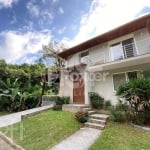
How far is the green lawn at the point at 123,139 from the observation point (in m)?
6.50

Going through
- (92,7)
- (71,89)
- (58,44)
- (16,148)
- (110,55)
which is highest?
(58,44)

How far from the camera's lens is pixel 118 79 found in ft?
43.6

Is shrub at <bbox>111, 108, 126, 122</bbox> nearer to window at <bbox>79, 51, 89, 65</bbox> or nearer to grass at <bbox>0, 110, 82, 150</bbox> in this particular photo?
grass at <bbox>0, 110, 82, 150</bbox>

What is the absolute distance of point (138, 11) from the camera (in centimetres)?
1228

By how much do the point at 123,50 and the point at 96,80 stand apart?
152 inches

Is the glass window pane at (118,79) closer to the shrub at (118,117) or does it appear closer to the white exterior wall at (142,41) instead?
the white exterior wall at (142,41)

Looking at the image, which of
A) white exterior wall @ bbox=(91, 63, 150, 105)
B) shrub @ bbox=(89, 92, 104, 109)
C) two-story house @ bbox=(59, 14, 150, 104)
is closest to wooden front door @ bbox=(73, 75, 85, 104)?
two-story house @ bbox=(59, 14, 150, 104)

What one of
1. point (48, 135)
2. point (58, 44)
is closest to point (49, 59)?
point (58, 44)

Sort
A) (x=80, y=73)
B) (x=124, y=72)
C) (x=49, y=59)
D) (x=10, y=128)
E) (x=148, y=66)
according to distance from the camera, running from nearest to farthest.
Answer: (x=10, y=128)
(x=148, y=66)
(x=124, y=72)
(x=80, y=73)
(x=49, y=59)

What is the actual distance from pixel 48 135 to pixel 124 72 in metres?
8.23

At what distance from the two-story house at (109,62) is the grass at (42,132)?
4.42 metres

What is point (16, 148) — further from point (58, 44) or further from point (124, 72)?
point (58, 44)

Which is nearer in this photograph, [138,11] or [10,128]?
[10,128]

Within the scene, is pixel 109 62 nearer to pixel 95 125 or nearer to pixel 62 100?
pixel 95 125
